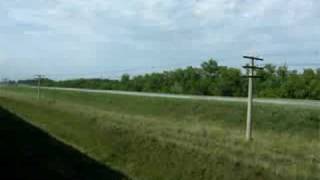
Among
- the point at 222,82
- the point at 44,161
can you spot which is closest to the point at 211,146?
the point at 44,161

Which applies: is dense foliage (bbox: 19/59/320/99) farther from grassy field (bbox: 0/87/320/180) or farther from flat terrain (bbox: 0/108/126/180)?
flat terrain (bbox: 0/108/126/180)

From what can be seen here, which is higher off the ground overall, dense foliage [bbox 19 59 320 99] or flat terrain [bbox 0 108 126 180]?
dense foliage [bbox 19 59 320 99]

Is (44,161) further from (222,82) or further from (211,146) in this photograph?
(222,82)

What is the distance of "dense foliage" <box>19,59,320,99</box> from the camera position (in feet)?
197

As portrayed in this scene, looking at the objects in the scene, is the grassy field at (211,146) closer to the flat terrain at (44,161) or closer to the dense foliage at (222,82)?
the flat terrain at (44,161)

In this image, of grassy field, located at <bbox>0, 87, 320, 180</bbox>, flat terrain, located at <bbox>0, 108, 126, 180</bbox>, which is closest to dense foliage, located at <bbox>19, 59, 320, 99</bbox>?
grassy field, located at <bbox>0, 87, 320, 180</bbox>

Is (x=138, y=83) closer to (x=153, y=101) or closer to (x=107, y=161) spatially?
(x=153, y=101)

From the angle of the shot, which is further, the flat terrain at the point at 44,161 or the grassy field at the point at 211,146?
the grassy field at the point at 211,146

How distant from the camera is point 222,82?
247 feet

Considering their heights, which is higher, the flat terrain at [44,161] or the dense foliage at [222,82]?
the dense foliage at [222,82]

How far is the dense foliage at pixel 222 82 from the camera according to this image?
60.2 metres

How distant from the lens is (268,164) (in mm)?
17516

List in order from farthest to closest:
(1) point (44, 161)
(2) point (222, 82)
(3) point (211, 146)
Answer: (2) point (222, 82) → (3) point (211, 146) → (1) point (44, 161)

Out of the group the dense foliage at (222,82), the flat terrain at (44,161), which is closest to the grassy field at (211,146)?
the flat terrain at (44,161)
